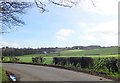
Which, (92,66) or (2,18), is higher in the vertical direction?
(2,18)

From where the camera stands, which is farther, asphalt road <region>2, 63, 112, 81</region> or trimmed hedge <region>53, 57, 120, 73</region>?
trimmed hedge <region>53, 57, 120, 73</region>

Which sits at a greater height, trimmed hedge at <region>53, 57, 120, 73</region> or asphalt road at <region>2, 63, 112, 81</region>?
trimmed hedge at <region>53, 57, 120, 73</region>

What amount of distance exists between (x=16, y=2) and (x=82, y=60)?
2528cm

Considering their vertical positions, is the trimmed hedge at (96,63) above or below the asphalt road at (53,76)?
above

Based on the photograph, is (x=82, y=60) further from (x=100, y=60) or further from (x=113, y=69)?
(x=113, y=69)

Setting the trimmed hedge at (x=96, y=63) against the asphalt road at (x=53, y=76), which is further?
the trimmed hedge at (x=96, y=63)

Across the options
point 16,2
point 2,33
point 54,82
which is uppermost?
point 16,2

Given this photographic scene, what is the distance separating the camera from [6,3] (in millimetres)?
14102

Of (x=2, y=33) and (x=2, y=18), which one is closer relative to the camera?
(x=2, y=18)

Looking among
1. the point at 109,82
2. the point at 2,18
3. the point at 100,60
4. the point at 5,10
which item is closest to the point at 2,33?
the point at 2,18

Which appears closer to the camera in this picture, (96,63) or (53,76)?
(53,76)

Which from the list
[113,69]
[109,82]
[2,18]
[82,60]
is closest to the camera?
[2,18]

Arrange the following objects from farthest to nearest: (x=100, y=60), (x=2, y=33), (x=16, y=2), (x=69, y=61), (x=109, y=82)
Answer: (x=69, y=61), (x=100, y=60), (x=109, y=82), (x=2, y=33), (x=16, y=2)

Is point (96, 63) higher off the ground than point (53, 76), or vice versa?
point (96, 63)
